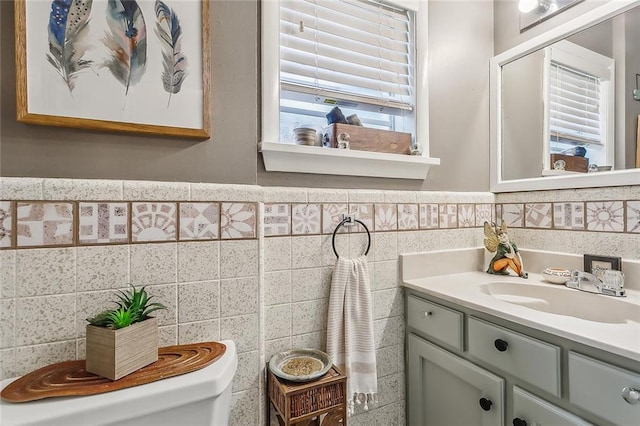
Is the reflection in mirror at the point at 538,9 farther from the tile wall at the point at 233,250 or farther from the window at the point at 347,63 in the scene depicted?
the tile wall at the point at 233,250

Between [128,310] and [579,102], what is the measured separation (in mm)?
1804

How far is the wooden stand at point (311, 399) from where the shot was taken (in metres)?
0.86

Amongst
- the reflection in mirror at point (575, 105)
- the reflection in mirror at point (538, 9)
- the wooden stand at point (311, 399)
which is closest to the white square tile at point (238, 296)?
the wooden stand at point (311, 399)

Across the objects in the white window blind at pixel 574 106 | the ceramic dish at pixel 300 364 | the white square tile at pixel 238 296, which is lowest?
the ceramic dish at pixel 300 364

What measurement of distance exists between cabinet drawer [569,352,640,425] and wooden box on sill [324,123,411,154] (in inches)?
35.9

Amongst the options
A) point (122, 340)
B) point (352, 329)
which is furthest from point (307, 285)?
point (122, 340)

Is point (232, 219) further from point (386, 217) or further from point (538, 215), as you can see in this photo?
point (538, 215)

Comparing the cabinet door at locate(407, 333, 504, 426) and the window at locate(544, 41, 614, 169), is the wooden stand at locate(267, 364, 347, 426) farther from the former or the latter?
the window at locate(544, 41, 614, 169)

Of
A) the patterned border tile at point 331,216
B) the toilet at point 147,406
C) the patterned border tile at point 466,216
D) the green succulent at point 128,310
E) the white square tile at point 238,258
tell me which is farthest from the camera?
the patterned border tile at point 466,216

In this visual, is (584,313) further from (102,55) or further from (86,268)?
(102,55)

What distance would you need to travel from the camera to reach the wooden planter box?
2.21 ft

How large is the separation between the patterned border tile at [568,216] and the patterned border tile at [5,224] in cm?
191

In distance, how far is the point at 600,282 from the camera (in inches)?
41.9

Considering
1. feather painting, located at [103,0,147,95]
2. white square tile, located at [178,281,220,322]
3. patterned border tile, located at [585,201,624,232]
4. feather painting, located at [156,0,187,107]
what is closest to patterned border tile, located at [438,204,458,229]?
patterned border tile, located at [585,201,624,232]
